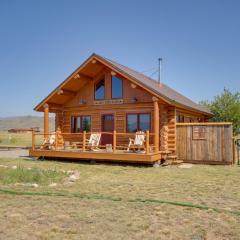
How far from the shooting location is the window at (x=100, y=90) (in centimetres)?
1910

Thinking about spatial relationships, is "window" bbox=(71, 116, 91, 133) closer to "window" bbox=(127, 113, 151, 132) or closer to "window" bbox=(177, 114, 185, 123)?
"window" bbox=(127, 113, 151, 132)

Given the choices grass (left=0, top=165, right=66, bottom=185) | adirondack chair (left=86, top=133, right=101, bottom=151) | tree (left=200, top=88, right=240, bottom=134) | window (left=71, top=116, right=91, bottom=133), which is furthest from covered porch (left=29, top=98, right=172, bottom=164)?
tree (left=200, top=88, right=240, bottom=134)

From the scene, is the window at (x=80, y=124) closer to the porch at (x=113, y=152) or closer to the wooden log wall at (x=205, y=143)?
the porch at (x=113, y=152)

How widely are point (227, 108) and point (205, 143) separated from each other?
18838 millimetres

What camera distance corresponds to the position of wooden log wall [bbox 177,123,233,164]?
1555 centimetres

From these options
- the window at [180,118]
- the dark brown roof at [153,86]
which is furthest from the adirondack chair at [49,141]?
the window at [180,118]

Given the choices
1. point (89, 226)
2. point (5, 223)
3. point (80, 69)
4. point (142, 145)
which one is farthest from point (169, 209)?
point (80, 69)

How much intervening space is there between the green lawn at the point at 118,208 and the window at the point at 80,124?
8730 mm

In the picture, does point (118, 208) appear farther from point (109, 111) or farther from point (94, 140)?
point (109, 111)

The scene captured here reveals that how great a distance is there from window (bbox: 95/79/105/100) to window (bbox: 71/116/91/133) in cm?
140

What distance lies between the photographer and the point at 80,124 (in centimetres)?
1995

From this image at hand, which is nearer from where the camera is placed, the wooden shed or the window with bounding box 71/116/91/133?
the wooden shed

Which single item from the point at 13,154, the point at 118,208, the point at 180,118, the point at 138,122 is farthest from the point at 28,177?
the point at 13,154

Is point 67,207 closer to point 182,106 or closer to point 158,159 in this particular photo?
point 158,159
